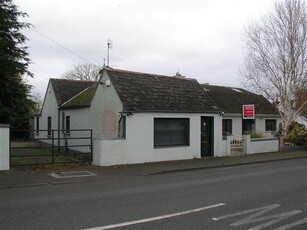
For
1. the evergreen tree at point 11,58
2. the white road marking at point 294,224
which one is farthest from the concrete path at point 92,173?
the evergreen tree at point 11,58

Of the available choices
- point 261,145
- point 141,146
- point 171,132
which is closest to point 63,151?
point 141,146

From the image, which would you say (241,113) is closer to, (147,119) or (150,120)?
(150,120)

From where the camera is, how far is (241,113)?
30172 mm

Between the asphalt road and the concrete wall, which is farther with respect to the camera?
the concrete wall

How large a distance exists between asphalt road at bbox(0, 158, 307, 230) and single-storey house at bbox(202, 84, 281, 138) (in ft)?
60.3

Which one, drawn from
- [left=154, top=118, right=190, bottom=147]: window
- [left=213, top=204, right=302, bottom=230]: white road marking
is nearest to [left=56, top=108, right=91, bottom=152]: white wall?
[left=154, top=118, right=190, bottom=147]: window

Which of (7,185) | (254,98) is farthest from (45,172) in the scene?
(254,98)

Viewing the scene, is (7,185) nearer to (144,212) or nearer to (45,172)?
(45,172)

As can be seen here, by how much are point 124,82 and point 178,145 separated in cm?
411

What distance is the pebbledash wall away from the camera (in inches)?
608

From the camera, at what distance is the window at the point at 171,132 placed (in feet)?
57.5

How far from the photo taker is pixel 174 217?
22.3 feet

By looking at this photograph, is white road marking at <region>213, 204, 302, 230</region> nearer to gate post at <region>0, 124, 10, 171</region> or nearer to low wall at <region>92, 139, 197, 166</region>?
low wall at <region>92, 139, 197, 166</region>

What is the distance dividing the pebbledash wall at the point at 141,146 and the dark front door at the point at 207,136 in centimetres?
53
